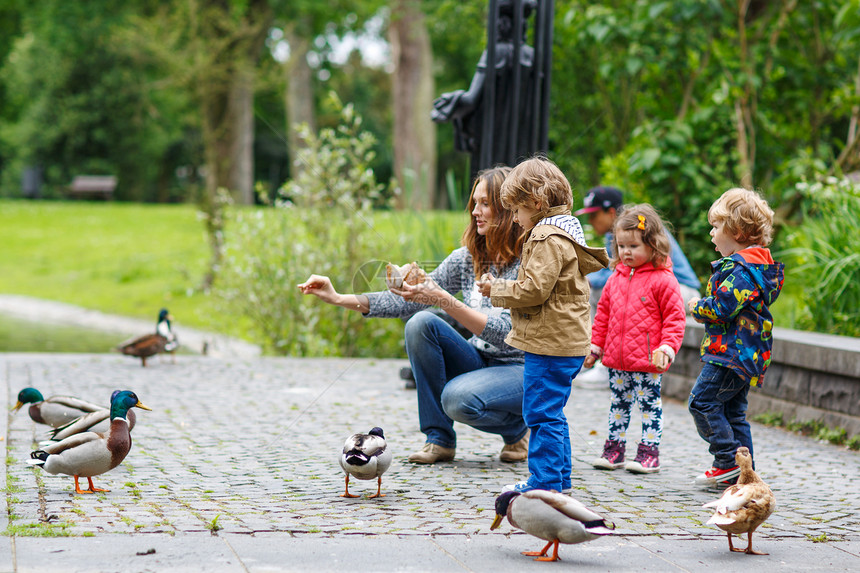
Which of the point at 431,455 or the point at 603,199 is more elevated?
the point at 603,199

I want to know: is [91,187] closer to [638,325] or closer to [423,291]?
[638,325]

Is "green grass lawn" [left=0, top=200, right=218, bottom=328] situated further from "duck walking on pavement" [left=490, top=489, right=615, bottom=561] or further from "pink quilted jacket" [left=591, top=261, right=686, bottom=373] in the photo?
"duck walking on pavement" [left=490, top=489, right=615, bottom=561]

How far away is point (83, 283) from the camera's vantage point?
19.8 m

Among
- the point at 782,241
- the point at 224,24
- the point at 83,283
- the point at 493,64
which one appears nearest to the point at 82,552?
the point at 493,64

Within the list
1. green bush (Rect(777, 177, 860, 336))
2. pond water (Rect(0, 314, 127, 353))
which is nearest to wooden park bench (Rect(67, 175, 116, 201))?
pond water (Rect(0, 314, 127, 353))

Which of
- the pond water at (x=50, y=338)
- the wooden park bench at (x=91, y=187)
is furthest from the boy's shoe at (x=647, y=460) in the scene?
the wooden park bench at (x=91, y=187)

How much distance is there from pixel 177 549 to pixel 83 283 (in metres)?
17.6

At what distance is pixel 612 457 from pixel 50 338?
10.1 m

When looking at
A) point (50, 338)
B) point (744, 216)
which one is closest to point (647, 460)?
point (744, 216)

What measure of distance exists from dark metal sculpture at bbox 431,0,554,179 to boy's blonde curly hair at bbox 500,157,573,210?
2.82m

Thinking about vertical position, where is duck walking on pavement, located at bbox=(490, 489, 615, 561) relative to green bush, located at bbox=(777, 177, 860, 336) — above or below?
below

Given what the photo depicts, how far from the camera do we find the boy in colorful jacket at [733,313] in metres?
4.46

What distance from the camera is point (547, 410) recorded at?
159 inches

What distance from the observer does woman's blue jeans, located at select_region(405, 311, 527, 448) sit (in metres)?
4.70
